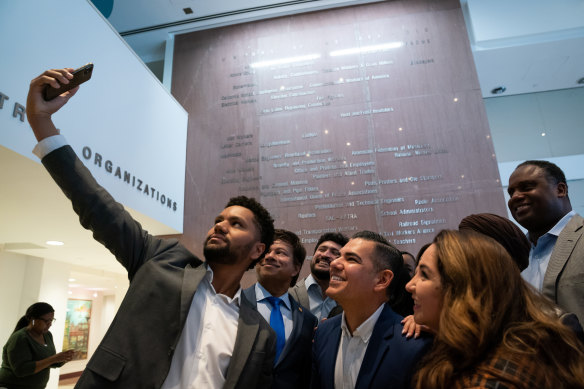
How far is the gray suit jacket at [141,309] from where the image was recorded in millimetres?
1294

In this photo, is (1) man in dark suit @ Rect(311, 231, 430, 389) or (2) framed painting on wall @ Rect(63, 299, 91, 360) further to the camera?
(2) framed painting on wall @ Rect(63, 299, 91, 360)

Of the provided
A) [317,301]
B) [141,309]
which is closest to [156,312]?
[141,309]

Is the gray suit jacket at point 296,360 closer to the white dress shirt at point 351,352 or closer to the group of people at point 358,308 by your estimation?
the group of people at point 358,308

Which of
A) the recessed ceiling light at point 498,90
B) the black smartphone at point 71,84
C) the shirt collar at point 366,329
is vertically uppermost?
the recessed ceiling light at point 498,90

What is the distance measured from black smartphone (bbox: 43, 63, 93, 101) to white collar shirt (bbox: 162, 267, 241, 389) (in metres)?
0.94

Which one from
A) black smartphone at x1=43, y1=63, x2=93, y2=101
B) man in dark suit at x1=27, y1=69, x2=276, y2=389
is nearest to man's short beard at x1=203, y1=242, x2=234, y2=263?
man in dark suit at x1=27, y1=69, x2=276, y2=389

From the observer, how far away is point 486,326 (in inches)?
42.2

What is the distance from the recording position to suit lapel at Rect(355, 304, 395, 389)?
1418 millimetres

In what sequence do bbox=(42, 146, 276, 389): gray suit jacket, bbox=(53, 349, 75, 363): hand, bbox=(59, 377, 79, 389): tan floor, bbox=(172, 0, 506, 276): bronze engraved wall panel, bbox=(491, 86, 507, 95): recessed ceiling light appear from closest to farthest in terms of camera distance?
1. bbox=(42, 146, 276, 389): gray suit jacket
2. bbox=(53, 349, 75, 363): hand
3. bbox=(172, 0, 506, 276): bronze engraved wall panel
4. bbox=(491, 86, 507, 95): recessed ceiling light
5. bbox=(59, 377, 79, 389): tan floor

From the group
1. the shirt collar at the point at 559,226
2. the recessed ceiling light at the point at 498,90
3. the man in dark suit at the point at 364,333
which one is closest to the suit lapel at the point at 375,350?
the man in dark suit at the point at 364,333

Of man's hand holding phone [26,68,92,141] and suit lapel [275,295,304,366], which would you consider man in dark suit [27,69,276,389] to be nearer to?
man's hand holding phone [26,68,92,141]

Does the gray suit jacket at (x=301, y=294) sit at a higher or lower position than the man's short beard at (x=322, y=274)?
lower

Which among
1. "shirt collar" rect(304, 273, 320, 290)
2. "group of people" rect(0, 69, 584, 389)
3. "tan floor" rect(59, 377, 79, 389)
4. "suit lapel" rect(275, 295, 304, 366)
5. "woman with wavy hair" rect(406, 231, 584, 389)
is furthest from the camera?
"tan floor" rect(59, 377, 79, 389)

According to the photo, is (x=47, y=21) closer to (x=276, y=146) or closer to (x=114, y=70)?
(x=114, y=70)
